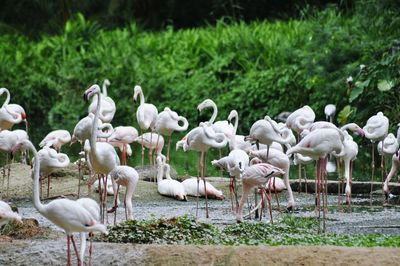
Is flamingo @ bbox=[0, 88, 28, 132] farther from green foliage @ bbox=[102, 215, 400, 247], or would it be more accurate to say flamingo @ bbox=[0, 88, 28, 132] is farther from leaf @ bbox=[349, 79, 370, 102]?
leaf @ bbox=[349, 79, 370, 102]

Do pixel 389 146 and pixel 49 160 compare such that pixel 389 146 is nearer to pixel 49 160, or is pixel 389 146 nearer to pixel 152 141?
pixel 152 141

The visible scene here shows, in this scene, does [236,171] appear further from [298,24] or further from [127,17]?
[127,17]

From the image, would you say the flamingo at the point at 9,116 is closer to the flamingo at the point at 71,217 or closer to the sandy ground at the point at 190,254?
the sandy ground at the point at 190,254

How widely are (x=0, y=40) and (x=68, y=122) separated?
5.59 meters

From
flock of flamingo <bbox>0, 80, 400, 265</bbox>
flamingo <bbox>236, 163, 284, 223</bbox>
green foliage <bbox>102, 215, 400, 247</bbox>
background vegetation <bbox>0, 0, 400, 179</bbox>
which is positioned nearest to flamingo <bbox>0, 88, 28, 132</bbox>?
flock of flamingo <bbox>0, 80, 400, 265</bbox>

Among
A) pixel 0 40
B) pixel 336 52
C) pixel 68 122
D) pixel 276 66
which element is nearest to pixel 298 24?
pixel 276 66

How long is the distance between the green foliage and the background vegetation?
954 centimetres

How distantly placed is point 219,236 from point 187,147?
3.12 m

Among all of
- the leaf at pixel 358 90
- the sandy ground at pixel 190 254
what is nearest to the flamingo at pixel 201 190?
the sandy ground at pixel 190 254

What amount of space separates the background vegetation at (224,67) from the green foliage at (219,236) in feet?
31.3

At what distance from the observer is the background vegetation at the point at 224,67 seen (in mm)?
19312

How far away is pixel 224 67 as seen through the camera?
24031mm

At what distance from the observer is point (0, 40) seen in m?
27.7

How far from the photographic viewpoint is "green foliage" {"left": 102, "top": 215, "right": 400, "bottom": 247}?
7.64 metres
